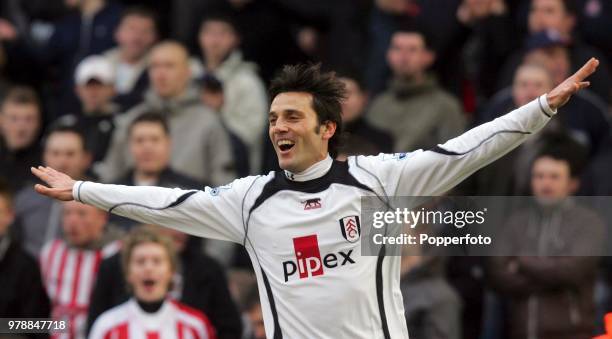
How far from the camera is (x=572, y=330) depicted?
33.4 ft

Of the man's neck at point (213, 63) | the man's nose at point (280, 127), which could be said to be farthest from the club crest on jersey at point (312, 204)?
the man's neck at point (213, 63)

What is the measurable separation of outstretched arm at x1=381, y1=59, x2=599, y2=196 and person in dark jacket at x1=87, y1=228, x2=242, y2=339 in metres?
2.83

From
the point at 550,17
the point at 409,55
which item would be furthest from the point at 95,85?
the point at 550,17

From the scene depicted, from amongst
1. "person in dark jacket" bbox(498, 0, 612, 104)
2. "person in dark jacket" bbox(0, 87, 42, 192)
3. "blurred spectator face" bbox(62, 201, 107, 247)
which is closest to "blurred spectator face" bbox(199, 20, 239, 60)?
"person in dark jacket" bbox(0, 87, 42, 192)

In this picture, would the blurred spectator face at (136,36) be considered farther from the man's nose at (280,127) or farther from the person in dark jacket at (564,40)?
the man's nose at (280,127)

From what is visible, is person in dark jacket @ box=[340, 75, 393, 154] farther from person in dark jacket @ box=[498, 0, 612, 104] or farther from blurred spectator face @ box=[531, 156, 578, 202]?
blurred spectator face @ box=[531, 156, 578, 202]

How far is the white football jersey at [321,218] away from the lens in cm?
771

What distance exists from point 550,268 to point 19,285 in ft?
12.0

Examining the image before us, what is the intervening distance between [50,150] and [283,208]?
461 centimetres

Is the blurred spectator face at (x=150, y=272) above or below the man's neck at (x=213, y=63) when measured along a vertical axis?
below

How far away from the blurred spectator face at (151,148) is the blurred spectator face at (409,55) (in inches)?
85.2

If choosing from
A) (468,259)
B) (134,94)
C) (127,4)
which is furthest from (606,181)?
(127,4)

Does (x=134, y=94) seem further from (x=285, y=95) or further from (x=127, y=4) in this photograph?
(x=285, y=95)

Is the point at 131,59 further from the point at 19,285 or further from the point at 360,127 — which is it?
the point at 19,285
